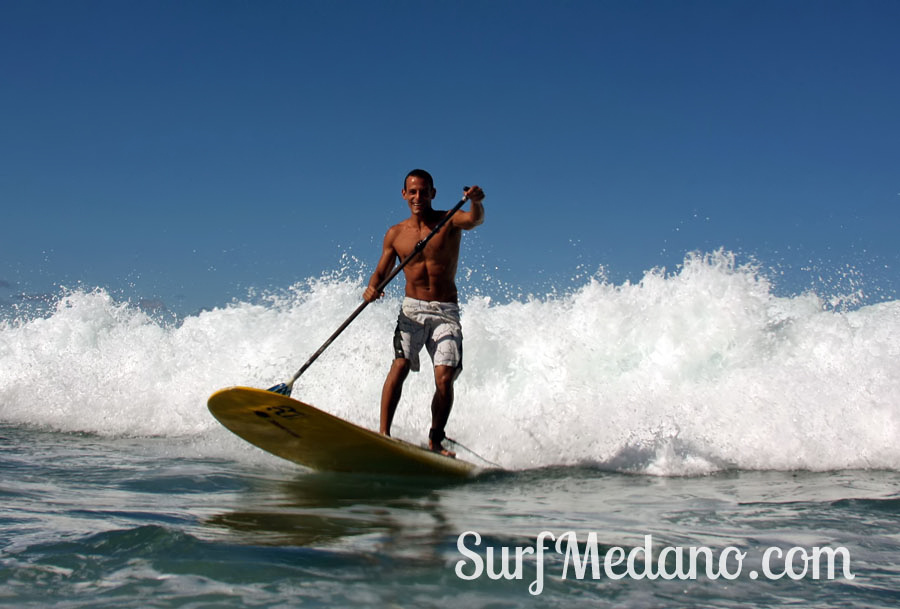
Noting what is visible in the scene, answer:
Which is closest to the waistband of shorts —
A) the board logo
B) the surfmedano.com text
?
the board logo

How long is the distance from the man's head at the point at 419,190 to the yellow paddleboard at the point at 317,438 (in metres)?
1.49

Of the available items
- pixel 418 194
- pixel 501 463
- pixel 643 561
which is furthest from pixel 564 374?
pixel 643 561

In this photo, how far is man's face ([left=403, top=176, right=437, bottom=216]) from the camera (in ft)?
16.8

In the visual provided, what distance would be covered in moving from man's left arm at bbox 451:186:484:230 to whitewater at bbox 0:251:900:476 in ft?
6.74

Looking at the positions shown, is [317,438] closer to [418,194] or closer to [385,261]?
[385,261]

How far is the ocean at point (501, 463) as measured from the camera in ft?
8.52

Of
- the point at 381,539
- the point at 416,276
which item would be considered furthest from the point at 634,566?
the point at 416,276

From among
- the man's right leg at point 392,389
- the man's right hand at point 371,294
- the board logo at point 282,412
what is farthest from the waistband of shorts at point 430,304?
the board logo at point 282,412

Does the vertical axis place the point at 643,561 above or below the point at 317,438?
below

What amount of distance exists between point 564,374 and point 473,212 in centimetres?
415

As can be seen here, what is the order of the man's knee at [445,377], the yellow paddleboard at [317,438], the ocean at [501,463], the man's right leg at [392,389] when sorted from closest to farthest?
the ocean at [501,463]
the yellow paddleboard at [317,438]
the man's knee at [445,377]
the man's right leg at [392,389]

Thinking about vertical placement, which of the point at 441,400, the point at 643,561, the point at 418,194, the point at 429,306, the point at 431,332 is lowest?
the point at 643,561

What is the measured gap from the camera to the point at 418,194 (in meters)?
5.11

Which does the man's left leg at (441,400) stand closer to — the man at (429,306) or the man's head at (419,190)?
the man at (429,306)
